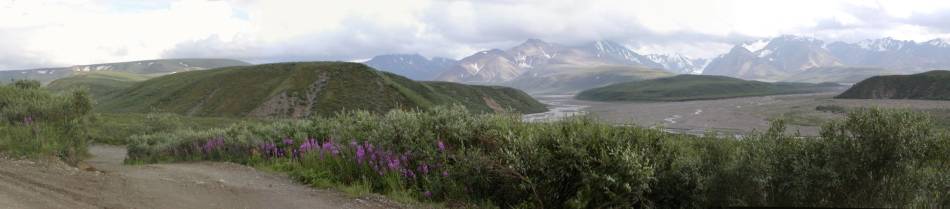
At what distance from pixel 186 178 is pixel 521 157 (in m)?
6.60

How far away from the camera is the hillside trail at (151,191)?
27.0 feet

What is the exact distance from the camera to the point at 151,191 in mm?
9609

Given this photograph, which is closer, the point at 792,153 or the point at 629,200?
the point at 792,153

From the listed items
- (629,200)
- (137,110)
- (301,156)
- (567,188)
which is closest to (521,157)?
(567,188)

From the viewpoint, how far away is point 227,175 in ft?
42.8

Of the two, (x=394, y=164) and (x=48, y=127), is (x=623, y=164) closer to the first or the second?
(x=394, y=164)

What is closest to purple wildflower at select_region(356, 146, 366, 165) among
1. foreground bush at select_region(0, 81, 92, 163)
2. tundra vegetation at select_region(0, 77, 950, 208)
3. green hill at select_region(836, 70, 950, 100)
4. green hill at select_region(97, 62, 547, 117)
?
tundra vegetation at select_region(0, 77, 950, 208)

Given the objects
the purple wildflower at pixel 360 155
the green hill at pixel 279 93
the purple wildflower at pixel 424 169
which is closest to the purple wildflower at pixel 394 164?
the purple wildflower at pixel 424 169

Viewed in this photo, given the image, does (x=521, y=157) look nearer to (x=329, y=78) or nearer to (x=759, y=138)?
(x=759, y=138)

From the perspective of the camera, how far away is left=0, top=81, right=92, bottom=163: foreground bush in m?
13.6

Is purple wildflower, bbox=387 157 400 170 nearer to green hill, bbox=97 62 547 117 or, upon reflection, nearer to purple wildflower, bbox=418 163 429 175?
purple wildflower, bbox=418 163 429 175

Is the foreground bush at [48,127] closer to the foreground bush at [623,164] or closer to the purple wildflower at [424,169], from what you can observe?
the foreground bush at [623,164]

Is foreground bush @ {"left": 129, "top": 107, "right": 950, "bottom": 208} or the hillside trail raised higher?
foreground bush @ {"left": 129, "top": 107, "right": 950, "bottom": 208}

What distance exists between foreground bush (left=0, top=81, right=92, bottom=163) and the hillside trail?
191 cm
